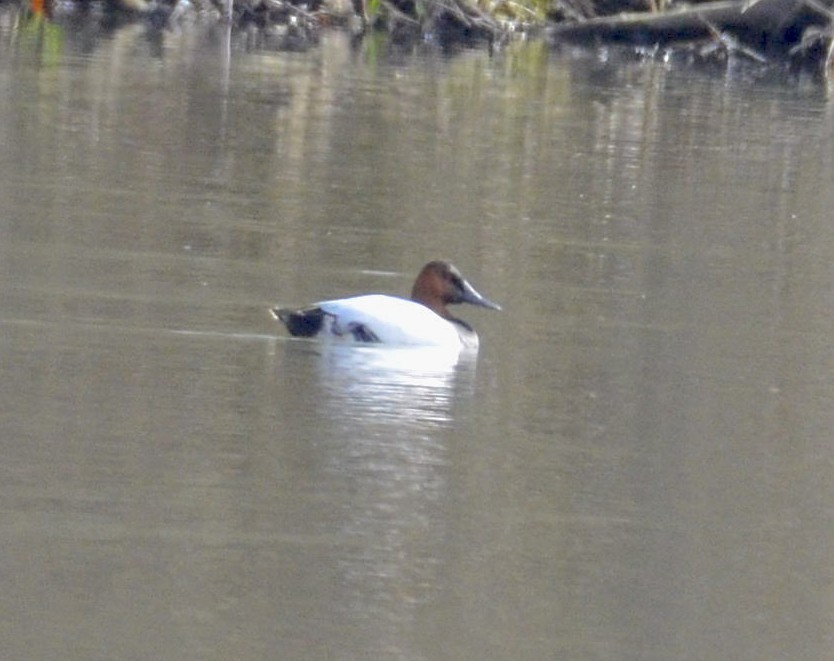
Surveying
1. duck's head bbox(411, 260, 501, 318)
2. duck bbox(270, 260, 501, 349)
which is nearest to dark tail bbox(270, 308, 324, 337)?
duck bbox(270, 260, 501, 349)

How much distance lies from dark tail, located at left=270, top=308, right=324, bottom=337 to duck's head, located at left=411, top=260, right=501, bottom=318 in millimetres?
688

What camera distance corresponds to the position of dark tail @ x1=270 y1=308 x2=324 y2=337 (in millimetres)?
9062

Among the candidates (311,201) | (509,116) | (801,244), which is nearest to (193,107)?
(509,116)

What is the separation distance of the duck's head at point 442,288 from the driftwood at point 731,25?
1859 centimetres

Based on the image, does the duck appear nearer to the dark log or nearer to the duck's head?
the duck's head

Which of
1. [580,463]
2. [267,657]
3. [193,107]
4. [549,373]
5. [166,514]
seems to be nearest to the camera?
[267,657]

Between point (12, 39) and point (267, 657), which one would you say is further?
point (12, 39)

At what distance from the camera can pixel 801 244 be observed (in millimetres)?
13125

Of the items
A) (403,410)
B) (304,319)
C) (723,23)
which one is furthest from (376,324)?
(723,23)

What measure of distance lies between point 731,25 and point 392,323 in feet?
68.4

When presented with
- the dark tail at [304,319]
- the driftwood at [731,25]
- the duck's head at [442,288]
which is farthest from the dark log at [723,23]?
the dark tail at [304,319]

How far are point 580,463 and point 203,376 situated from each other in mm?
1534

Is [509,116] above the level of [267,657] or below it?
above

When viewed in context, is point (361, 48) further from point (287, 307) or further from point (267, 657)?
point (267, 657)
